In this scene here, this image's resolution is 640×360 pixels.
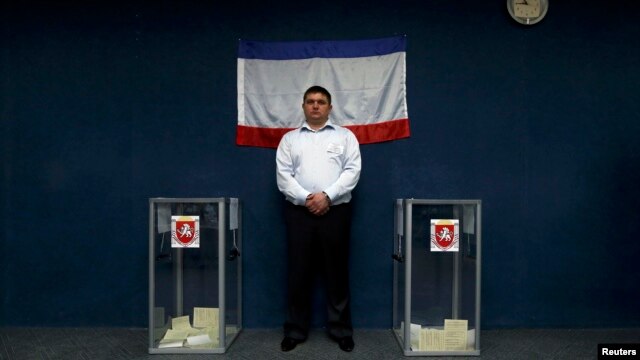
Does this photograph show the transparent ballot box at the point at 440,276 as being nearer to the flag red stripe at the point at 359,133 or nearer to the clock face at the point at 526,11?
the flag red stripe at the point at 359,133

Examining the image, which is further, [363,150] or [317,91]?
[363,150]

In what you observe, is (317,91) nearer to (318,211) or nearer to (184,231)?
(318,211)

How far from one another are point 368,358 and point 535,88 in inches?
76.6

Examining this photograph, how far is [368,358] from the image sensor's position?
2.61 meters

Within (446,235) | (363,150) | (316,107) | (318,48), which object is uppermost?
(318,48)

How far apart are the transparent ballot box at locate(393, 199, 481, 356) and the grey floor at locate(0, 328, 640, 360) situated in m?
0.16

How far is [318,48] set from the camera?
312cm

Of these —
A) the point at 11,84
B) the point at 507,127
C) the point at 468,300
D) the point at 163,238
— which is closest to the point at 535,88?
the point at 507,127

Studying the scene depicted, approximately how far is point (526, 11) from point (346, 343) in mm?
2304

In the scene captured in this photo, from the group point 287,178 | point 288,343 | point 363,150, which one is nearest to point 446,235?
point 363,150

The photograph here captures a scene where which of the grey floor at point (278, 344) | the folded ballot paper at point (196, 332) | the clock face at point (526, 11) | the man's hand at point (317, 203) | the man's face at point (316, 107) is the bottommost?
the grey floor at point (278, 344)

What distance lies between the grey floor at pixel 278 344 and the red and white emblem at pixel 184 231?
605 millimetres

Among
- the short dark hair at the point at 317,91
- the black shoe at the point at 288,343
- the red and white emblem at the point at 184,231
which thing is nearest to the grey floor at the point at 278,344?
the black shoe at the point at 288,343

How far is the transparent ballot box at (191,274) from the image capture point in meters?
2.68
